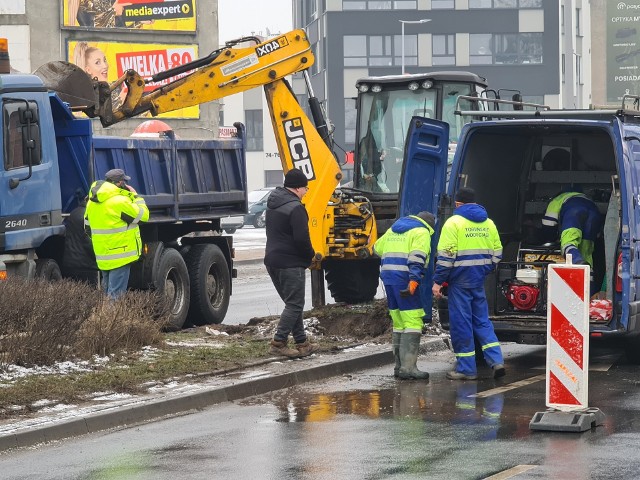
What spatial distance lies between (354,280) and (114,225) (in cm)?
438

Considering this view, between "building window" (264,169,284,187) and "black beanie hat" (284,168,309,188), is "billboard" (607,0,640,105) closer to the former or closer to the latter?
"building window" (264,169,284,187)

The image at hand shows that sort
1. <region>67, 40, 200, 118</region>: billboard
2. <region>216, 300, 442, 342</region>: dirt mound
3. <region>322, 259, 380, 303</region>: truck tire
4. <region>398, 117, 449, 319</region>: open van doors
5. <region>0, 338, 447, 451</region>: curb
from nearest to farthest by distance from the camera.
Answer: <region>0, 338, 447, 451</region>: curb, <region>398, 117, 449, 319</region>: open van doors, <region>216, 300, 442, 342</region>: dirt mound, <region>322, 259, 380, 303</region>: truck tire, <region>67, 40, 200, 118</region>: billboard

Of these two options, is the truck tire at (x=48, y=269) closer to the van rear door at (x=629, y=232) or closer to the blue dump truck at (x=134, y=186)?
the blue dump truck at (x=134, y=186)

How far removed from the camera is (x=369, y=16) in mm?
83438

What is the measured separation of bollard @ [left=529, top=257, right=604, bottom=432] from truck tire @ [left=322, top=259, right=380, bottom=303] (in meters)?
7.99

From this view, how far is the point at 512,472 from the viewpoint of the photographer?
8.45 m

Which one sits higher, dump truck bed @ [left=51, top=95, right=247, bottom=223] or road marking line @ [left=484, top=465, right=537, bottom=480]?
dump truck bed @ [left=51, top=95, right=247, bottom=223]

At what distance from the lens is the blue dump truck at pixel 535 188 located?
42.3 ft

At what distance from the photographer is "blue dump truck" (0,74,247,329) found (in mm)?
14812

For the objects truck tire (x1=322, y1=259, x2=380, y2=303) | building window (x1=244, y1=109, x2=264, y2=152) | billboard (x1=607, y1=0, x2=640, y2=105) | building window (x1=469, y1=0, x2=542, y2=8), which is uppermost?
building window (x1=469, y1=0, x2=542, y2=8)

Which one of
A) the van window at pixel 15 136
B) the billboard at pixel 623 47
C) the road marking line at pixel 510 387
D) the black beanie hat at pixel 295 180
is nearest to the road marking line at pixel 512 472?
the road marking line at pixel 510 387

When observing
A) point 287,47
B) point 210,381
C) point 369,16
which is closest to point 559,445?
point 210,381

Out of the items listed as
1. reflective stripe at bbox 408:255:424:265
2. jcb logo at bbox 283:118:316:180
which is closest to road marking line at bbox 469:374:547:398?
reflective stripe at bbox 408:255:424:265

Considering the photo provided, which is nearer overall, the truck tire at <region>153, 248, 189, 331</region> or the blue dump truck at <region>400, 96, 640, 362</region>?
the blue dump truck at <region>400, 96, 640, 362</region>
